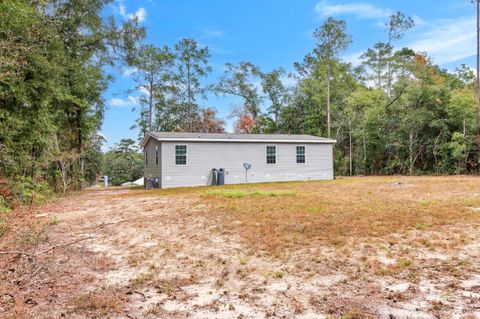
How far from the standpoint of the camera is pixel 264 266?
11.1 feet

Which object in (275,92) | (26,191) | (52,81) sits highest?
(275,92)

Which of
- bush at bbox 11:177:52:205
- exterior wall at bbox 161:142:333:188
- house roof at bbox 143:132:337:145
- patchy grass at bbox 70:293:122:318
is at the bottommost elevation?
patchy grass at bbox 70:293:122:318

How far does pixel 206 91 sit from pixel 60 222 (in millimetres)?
21467

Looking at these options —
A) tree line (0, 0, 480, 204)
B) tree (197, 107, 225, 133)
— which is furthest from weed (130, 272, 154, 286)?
tree (197, 107, 225, 133)

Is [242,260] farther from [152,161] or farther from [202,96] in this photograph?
[202,96]

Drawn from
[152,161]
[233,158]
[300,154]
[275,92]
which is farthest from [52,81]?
[275,92]

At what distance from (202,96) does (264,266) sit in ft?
79.0

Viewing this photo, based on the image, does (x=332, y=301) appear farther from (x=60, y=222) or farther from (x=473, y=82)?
(x=473, y=82)

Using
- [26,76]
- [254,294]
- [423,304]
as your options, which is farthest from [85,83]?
[423,304]

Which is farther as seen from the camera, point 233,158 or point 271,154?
point 271,154

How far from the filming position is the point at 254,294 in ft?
8.79

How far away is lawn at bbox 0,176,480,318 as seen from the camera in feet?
7.98

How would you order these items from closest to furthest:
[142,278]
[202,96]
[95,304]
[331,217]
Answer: [95,304], [142,278], [331,217], [202,96]

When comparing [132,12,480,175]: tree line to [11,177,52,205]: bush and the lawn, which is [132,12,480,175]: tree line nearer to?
[11,177,52,205]: bush
